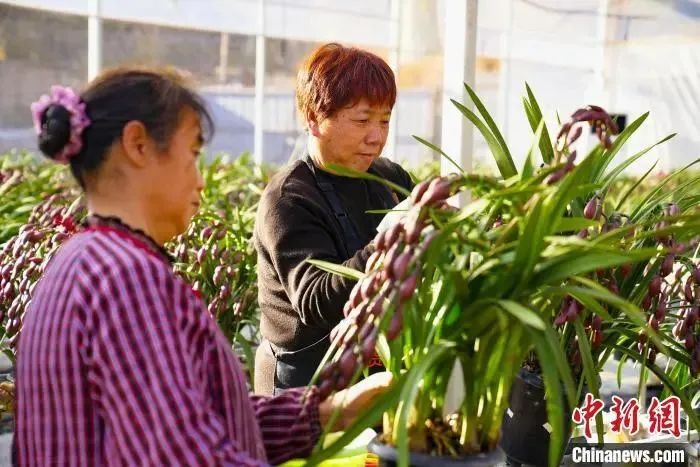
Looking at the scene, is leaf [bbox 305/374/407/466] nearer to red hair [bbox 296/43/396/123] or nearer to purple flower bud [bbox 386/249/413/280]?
purple flower bud [bbox 386/249/413/280]

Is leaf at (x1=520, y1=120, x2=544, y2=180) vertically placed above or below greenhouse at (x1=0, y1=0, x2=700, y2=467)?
above

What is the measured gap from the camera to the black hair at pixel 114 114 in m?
1.18

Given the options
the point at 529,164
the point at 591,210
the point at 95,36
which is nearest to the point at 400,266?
the point at 529,164

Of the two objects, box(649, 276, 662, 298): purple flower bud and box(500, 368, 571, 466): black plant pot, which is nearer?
box(649, 276, 662, 298): purple flower bud

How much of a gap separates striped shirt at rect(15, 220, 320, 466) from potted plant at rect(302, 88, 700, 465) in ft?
0.66

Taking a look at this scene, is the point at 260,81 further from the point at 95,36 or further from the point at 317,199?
the point at 317,199

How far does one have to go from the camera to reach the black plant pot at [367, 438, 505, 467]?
1326 mm

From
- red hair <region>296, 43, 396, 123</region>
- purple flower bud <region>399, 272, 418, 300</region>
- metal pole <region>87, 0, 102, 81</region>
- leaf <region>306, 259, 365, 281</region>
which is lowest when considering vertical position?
leaf <region>306, 259, 365, 281</region>

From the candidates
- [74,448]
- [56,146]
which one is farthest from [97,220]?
[74,448]

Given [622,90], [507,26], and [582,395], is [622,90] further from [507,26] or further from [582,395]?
[582,395]

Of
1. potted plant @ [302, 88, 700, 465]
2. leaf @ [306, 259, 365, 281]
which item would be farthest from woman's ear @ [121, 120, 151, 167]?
leaf @ [306, 259, 365, 281]

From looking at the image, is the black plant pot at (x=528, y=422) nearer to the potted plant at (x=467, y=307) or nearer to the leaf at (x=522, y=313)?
the potted plant at (x=467, y=307)

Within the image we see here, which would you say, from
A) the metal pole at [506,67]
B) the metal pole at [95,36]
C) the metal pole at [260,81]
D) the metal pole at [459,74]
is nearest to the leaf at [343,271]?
the metal pole at [459,74]

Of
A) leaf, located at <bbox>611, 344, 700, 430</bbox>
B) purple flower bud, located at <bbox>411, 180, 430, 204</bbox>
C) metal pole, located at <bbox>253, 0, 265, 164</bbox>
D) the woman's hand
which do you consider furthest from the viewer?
metal pole, located at <bbox>253, 0, 265, 164</bbox>
